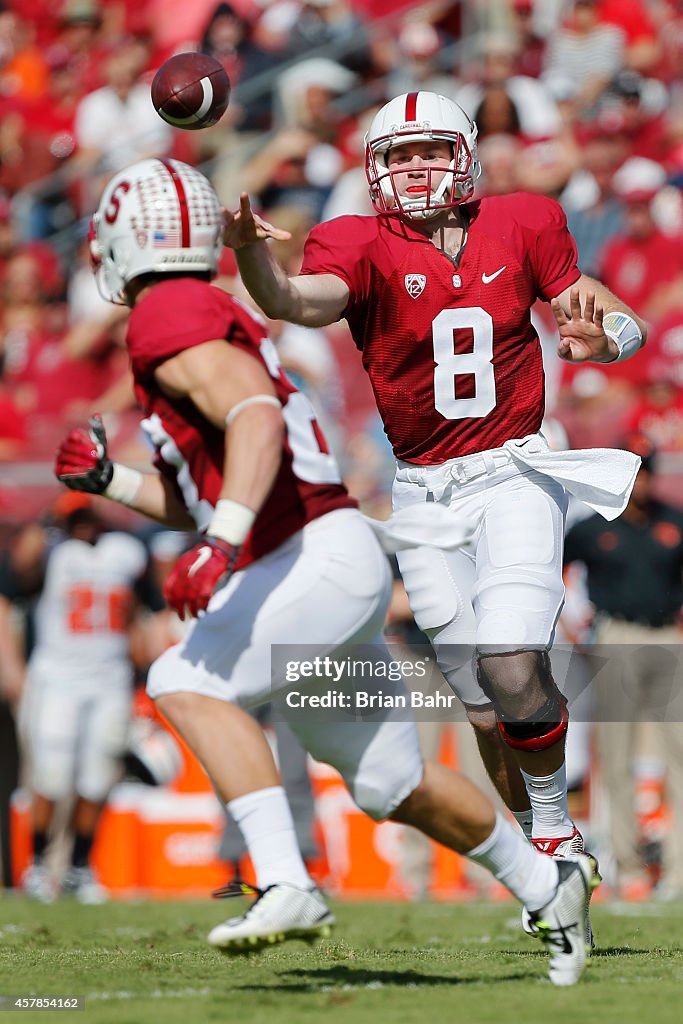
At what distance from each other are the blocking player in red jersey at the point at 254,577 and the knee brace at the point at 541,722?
13.4 inches

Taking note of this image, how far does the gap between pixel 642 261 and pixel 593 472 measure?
19.9 ft

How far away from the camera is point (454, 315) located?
14.9 feet

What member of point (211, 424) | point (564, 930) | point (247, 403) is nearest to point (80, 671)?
point (211, 424)

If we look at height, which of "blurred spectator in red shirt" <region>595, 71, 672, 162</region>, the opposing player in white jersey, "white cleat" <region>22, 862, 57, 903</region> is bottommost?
"white cleat" <region>22, 862, 57, 903</region>

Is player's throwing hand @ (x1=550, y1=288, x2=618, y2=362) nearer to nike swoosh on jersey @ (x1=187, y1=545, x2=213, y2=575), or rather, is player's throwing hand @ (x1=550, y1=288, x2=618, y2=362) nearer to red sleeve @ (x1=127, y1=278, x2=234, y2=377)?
red sleeve @ (x1=127, y1=278, x2=234, y2=377)

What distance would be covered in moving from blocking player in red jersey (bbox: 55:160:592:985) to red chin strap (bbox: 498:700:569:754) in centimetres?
36

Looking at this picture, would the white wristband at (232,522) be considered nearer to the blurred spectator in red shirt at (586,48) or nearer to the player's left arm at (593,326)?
the player's left arm at (593,326)

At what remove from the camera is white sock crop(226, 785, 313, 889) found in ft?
11.7

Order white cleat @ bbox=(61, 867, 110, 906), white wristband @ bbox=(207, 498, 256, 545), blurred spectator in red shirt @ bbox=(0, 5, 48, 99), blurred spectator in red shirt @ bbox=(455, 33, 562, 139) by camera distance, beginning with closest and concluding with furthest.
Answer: white wristband @ bbox=(207, 498, 256, 545), white cleat @ bbox=(61, 867, 110, 906), blurred spectator in red shirt @ bbox=(455, 33, 562, 139), blurred spectator in red shirt @ bbox=(0, 5, 48, 99)

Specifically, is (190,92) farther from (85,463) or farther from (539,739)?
(539,739)

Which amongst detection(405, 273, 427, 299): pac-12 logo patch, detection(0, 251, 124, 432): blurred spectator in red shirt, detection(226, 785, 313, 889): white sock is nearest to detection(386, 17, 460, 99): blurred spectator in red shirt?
detection(0, 251, 124, 432): blurred spectator in red shirt

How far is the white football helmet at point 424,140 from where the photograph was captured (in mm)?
4583

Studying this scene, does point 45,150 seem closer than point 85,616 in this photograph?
No

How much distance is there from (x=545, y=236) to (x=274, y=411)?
1.38m
